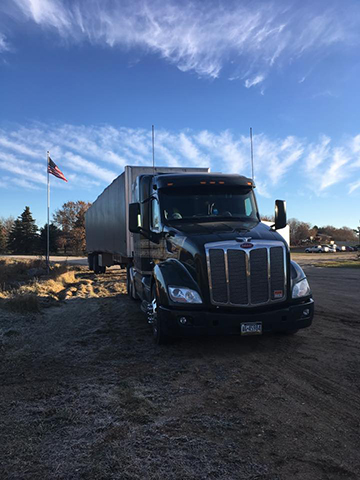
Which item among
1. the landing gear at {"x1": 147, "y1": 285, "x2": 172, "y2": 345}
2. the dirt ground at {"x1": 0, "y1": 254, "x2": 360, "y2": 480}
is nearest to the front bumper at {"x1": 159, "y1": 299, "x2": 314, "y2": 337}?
the landing gear at {"x1": 147, "y1": 285, "x2": 172, "y2": 345}

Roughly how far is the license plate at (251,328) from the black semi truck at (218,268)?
0.01m

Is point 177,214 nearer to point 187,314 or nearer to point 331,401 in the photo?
point 187,314

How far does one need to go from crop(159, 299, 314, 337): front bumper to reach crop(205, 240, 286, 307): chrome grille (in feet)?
0.59

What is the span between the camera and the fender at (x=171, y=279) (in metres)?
5.23

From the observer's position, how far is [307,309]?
5.42 meters

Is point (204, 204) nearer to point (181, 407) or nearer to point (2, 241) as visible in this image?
point (181, 407)

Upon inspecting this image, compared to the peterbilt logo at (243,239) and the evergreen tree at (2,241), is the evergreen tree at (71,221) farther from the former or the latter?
the peterbilt logo at (243,239)

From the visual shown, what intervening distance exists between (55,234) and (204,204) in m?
71.8

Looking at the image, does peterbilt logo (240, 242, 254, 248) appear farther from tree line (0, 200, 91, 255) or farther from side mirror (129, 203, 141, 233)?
tree line (0, 200, 91, 255)

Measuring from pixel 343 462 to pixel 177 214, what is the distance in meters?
4.62

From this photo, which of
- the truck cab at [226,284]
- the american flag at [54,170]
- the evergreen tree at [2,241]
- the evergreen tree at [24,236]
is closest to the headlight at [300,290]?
the truck cab at [226,284]

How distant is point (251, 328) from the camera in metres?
5.05

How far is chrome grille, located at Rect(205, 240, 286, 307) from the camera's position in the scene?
5078 mm

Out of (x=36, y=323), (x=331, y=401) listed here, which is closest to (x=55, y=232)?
(x=36, y=323)
